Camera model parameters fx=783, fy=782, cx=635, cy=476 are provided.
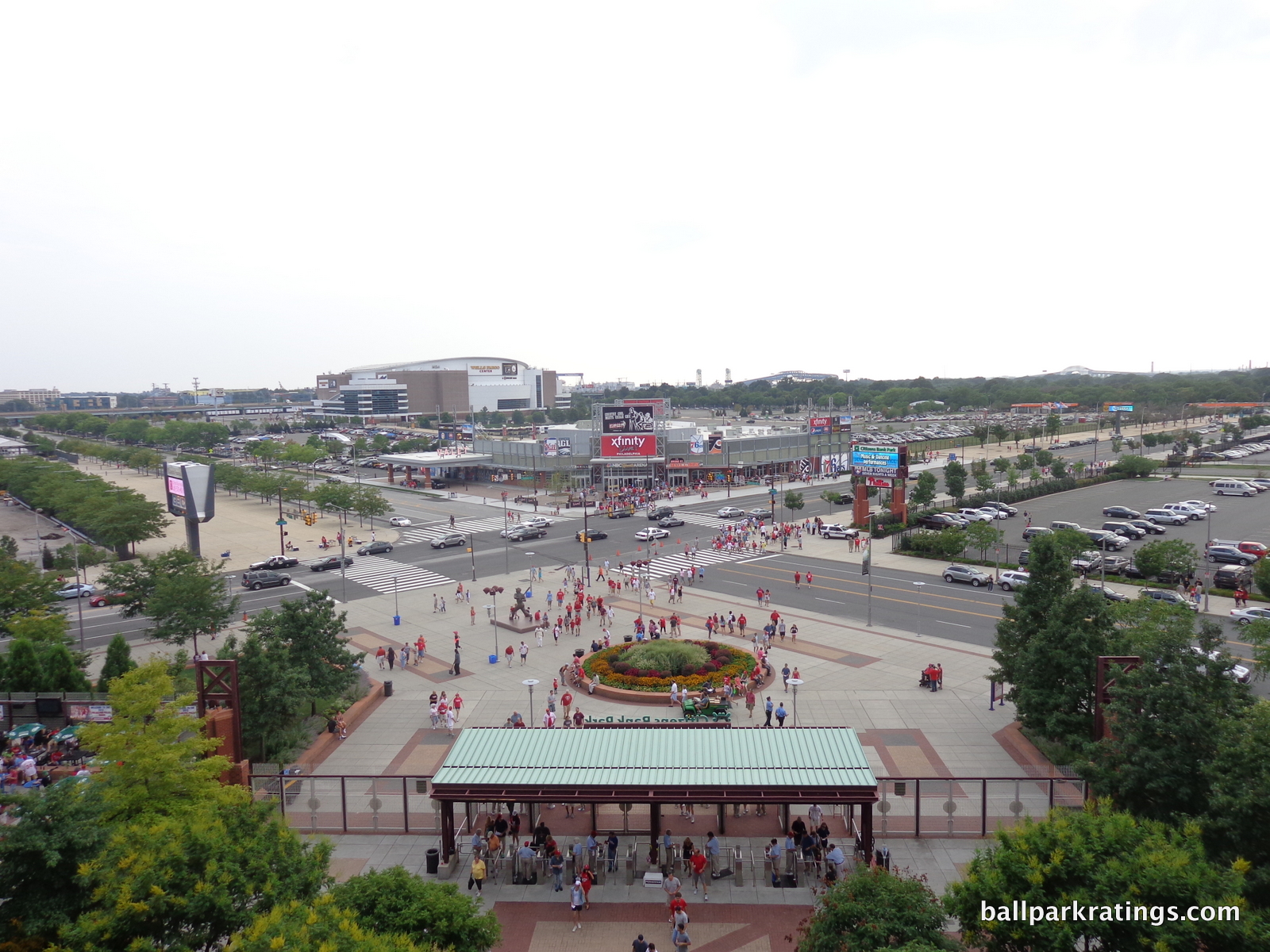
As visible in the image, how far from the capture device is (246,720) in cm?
2206

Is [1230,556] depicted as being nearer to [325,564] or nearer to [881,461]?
[881,461]

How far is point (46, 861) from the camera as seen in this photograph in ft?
35.7

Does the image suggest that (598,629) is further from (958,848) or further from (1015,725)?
(958,848)

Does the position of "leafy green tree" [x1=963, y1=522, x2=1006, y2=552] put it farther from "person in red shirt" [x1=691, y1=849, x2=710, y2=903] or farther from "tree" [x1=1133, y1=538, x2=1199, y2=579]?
"person in red shirt" [x1=691, y1=849, x2=710, y2=903]

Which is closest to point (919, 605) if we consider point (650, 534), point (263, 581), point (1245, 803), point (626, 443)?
point (650, 534)

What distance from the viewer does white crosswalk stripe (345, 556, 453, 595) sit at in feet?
157

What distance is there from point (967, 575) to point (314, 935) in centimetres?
4173

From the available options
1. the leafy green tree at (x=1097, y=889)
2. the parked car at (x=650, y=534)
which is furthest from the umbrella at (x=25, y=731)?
the parked car at (x=650, y=534)

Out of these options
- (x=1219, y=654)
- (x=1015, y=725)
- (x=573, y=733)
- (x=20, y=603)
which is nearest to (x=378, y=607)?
(x=20, y=603)

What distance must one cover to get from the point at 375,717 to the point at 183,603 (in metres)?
11.9

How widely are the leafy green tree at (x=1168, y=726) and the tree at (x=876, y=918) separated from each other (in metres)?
6.96

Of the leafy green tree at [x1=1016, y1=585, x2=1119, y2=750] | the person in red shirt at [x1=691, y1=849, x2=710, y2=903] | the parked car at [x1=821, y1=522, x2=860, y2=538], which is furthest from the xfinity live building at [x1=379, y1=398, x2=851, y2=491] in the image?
the person in red shirt at [x1=691, y1=849, x2=710, y2=903]

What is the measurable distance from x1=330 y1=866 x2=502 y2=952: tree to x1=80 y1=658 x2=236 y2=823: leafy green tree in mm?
4188

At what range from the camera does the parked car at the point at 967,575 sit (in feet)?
145
